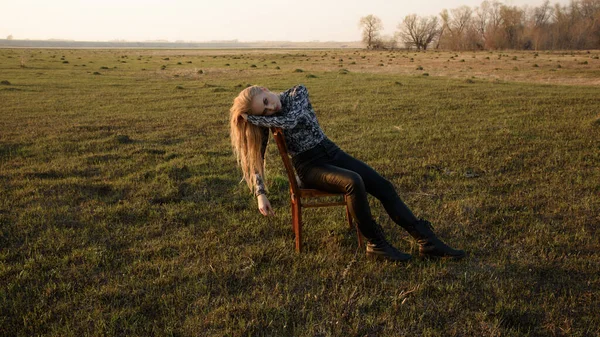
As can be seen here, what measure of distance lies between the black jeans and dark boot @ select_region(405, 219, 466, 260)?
8 centimetres

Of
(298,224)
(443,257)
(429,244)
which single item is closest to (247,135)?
(298,224)

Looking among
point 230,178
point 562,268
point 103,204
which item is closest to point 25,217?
point 103,204

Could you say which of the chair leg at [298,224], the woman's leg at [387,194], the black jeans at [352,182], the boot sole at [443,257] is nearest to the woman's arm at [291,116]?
the black jeans at [352,182]

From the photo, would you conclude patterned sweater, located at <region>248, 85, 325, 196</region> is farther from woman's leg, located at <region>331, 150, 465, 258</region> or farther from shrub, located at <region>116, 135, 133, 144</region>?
shrub, located at <region>116, 135, 133, 144</region>

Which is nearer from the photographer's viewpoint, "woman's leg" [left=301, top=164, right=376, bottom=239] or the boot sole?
"woman's leg" [left=301, top=164, right=376, bottom=239]

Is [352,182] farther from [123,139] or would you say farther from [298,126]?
[123,139]

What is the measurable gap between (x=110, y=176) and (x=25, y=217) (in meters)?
1.83

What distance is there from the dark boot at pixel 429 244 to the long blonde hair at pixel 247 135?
1650 mm

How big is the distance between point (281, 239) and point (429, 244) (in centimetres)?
158

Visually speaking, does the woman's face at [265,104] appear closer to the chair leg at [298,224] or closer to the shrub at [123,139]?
the chair leg at [298,224]

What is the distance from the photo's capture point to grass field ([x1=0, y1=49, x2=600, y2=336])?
11.2ft

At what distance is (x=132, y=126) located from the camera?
38.0 feet

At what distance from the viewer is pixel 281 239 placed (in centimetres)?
477

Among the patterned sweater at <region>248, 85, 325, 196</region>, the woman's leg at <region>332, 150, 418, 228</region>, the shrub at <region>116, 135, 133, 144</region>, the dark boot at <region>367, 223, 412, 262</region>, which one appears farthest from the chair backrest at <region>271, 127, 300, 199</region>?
→ the shrub at <region>116, 135, 133, 144</region>
